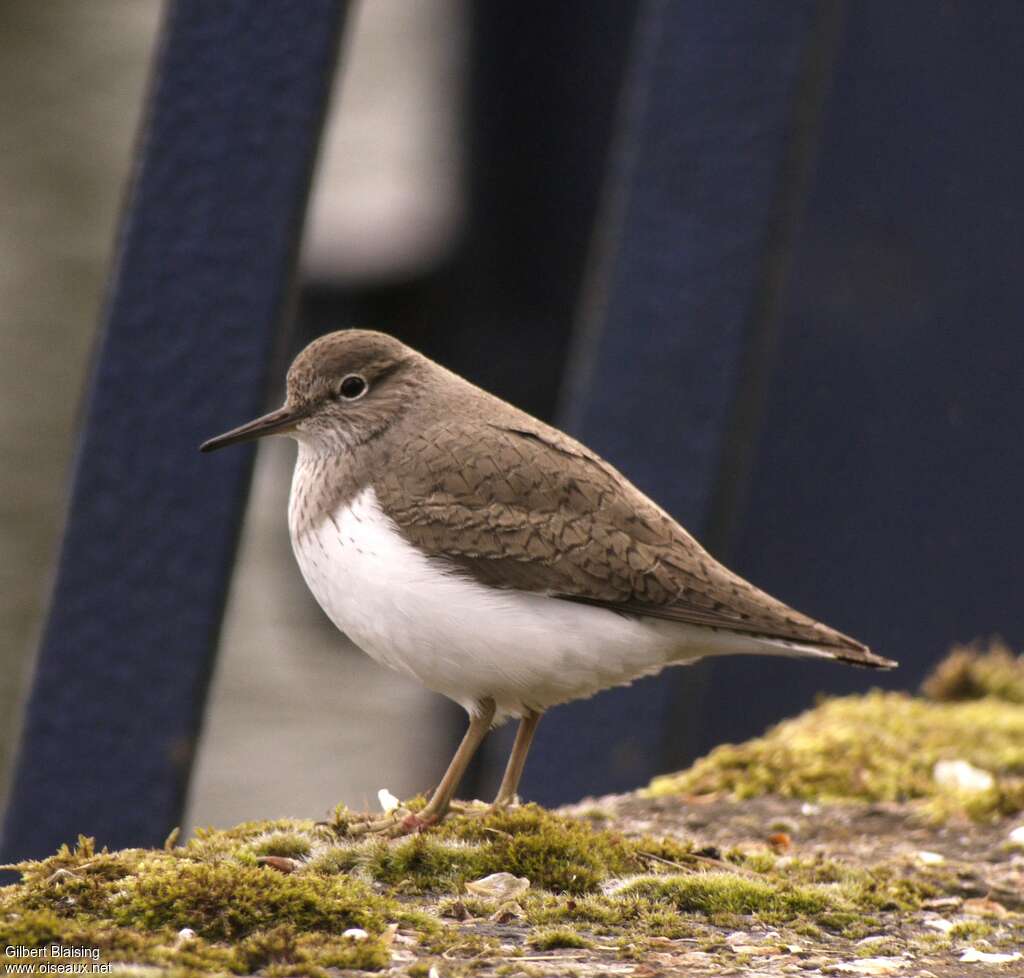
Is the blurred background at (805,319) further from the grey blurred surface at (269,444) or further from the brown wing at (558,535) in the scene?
the grey blurred surface at (269,444)

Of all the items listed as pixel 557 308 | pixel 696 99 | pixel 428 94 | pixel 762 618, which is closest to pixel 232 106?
pixel 696 99

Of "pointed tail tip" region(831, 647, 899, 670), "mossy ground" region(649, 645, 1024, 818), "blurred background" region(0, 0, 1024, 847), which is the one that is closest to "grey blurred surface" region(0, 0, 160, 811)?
"blurred background" region(0, 0, 1024, 847)

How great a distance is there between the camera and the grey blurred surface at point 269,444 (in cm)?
1335

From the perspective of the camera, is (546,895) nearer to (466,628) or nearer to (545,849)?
(545,849)

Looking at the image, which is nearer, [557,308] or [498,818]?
[498,818]

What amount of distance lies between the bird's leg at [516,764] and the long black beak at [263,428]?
1103mm

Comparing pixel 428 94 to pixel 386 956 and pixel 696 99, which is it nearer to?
pixel 696 99

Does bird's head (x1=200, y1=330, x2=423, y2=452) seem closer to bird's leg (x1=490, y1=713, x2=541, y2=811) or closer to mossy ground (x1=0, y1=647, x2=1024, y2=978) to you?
bird's leg (x1=490, y1=713, x2=541, y2=811)

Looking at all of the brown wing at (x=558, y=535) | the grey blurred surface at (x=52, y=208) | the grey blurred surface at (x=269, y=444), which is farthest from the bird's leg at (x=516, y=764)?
the grey blurred surface at (x=52, y=208)

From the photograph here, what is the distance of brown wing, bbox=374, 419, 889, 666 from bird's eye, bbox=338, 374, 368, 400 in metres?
0.40

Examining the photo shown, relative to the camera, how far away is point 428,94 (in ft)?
46.4

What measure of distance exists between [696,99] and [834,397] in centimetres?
171

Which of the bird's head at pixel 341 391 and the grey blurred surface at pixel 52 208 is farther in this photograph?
the grey blurred surface at pixel 52 208

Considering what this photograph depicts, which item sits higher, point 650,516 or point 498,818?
point 650,516
